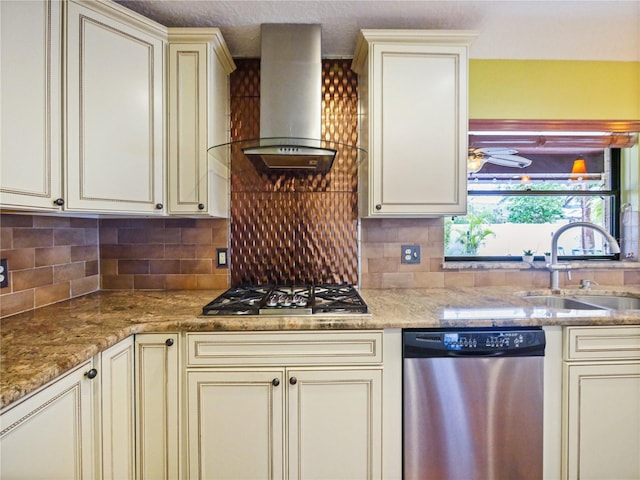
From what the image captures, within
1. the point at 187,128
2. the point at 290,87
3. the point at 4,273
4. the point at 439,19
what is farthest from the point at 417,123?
the point at 4,273

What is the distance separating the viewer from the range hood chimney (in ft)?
5.28

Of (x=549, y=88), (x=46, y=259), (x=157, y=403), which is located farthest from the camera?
(x=549, y=88)

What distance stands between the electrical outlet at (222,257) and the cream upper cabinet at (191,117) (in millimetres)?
345

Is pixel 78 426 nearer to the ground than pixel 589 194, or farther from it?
→ nearer to the ground

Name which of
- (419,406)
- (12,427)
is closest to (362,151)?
(419,406)

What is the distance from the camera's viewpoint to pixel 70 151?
1.27m

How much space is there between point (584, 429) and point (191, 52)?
2.42 metres

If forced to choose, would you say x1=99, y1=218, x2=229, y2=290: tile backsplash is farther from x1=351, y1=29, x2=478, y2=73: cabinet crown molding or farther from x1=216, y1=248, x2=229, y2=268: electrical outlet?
x1=351, y1=29, x2=478, y2=73: cabinet crown molding

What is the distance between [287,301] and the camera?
1.49 m

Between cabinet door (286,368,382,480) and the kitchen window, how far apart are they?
115 centimetres

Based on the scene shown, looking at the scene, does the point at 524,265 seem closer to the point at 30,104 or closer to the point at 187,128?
the point at 187,128

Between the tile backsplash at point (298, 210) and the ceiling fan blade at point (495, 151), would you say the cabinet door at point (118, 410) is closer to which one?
the tile backsplash at point (298, 210)

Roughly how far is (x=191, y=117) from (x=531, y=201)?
6.92 feet

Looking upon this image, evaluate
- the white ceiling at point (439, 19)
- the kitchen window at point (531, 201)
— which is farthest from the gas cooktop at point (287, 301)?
the white ceiling at point (439, 19)
